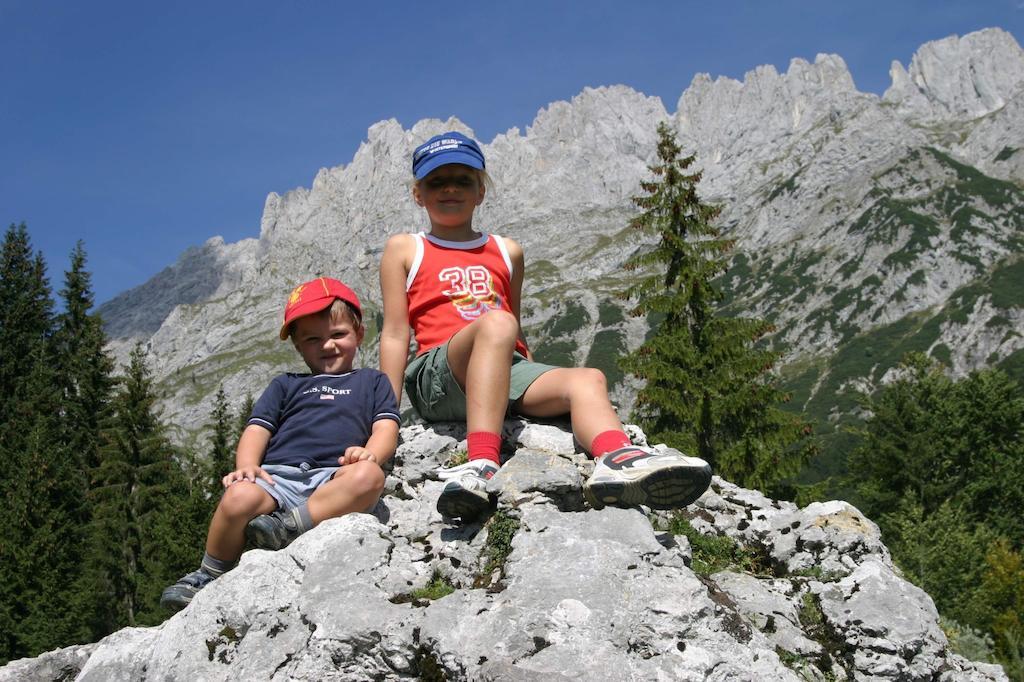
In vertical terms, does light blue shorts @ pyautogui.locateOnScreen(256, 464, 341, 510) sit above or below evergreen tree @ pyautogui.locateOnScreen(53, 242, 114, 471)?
below

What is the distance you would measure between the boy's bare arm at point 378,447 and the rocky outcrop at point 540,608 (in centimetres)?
46

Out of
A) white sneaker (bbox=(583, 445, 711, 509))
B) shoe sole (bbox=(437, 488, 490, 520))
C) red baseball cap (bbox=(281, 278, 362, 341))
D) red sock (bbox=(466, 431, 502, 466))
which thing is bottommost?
shoe sole (bbox=(437, 488, 490, 520))

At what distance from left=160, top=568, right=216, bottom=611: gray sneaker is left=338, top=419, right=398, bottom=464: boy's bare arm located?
50.3 inches

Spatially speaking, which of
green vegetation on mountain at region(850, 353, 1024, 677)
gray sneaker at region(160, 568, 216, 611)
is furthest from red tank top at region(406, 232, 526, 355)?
green vegetation on mountain at region(850, 353, 1024, 677)

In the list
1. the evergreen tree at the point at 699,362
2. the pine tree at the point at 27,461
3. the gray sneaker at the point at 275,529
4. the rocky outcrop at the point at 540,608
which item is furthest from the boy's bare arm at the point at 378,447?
the pine tree at the point at 27,461

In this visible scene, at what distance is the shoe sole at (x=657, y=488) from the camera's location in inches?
180

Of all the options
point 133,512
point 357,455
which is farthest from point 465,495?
point 133,512

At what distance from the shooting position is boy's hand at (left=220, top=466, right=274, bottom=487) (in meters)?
5.23

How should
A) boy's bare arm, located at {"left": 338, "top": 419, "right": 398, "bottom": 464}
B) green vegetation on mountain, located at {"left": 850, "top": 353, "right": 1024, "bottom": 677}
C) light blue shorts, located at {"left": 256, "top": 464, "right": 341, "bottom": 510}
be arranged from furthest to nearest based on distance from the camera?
green vegetation on mountain, located at {"left": 850, "top": 353, "right": 1024, "bottom": 677}, boy's bare arm, located at {"left": 338, "top": 419, "right": 398, "bottom": 464}, light blue shorts, located at {"left": 256, "top": 464, "right": 341, "bottom": 510}

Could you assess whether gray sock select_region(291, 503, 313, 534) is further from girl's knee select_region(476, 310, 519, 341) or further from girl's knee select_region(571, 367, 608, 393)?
girl's knee select_region(571, 367, 608, 393)

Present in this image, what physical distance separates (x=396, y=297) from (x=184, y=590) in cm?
314

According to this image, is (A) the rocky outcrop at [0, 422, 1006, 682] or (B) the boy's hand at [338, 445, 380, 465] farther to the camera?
(B) the boy's hand at [338, 445, 380, 465]

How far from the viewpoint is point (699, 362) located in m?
21.5

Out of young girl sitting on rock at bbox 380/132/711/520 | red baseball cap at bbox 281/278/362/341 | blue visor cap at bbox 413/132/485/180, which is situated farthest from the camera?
blue visor cap at bbox 413/132/485/180
